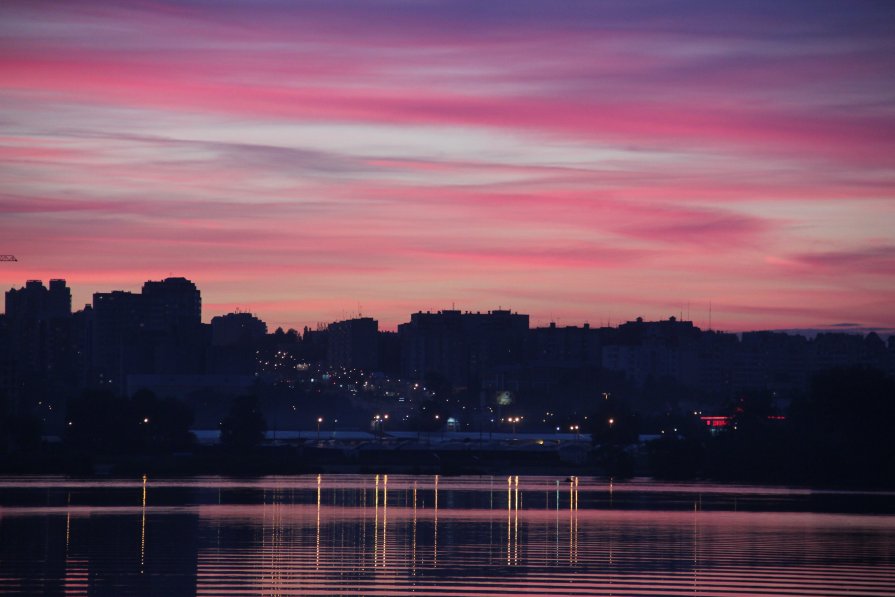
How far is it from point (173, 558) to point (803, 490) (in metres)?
72.5

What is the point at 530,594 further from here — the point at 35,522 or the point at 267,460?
the point at 267,460

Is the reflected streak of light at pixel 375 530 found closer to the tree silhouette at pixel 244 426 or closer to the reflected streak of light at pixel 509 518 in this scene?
the reflected streak of light at pixel 509 518

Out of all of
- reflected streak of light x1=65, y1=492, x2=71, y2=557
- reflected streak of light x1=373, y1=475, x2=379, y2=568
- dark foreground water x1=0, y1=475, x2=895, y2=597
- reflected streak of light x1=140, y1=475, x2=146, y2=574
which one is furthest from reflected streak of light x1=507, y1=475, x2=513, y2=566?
reflected streak of light x1=65, y1=492, x2=71, y2=557

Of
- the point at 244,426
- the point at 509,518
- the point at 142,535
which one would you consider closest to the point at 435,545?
the point at 142,535

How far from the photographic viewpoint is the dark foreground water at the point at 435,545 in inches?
1638

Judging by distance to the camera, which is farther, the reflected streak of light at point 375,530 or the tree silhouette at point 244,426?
the tree silhouette at point 244,426

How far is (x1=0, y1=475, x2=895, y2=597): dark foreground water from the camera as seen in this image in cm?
4159

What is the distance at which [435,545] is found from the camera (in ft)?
175

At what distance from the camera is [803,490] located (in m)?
112

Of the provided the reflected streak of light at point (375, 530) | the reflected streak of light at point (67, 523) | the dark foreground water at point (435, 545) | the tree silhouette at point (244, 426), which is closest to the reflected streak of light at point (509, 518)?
the dark foreground water at point (435, 545)

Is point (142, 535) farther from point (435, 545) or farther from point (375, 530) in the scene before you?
point (435, 545)

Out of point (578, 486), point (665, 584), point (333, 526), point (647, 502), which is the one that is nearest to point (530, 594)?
point (665, 584)

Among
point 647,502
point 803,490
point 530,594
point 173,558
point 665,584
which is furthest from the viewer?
point 803,490

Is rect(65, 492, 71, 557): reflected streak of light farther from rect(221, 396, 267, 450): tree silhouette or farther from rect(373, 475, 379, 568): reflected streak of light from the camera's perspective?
rect(221, 396, 267, 450): tree silhouette
